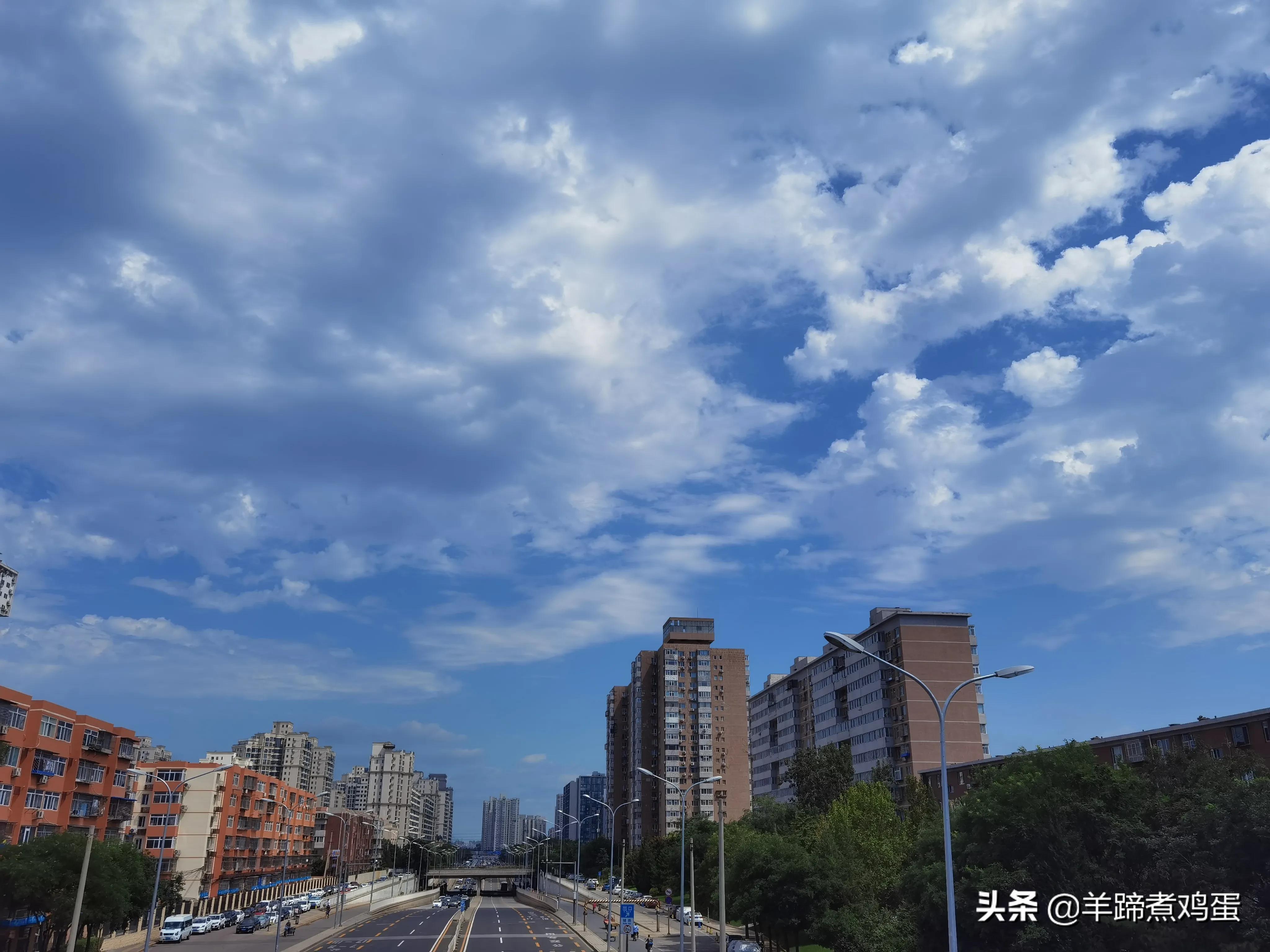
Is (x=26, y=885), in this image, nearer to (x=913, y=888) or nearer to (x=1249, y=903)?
(x=913, y=888)

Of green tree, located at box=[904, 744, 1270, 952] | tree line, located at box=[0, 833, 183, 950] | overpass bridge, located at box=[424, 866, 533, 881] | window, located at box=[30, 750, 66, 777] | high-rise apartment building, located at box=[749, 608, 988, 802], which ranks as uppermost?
high-rise apartment building, located at box=[749, 608, 988, 802]

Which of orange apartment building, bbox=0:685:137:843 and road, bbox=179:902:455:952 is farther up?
orange apartment building, bbox=0:685:137:843

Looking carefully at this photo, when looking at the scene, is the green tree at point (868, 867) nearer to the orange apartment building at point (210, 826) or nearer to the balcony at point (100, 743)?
the balcony at point (100, 743)

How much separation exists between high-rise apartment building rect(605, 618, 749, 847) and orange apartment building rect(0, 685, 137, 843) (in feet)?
319

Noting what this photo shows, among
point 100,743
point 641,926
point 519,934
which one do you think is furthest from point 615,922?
point 100,743

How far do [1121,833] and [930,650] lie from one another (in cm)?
6388

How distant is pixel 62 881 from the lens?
5072 cm

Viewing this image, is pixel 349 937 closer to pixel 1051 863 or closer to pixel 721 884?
pixel 721 884

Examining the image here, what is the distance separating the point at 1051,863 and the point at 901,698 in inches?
2386

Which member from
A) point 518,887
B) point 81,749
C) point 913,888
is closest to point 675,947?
point 913,888

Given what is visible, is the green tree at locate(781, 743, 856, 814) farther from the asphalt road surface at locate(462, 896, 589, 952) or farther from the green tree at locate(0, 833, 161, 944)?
the green tree at locate(0, 833, 161, 944)

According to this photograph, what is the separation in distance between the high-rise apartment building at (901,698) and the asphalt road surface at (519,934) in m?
34.1

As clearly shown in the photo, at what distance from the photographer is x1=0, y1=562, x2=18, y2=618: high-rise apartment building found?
5712 cm

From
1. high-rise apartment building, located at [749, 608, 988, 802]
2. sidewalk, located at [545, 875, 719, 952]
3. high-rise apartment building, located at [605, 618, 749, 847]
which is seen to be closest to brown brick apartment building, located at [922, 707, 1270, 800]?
high-rise apartment building, located at [749, 608, 988, 802]
